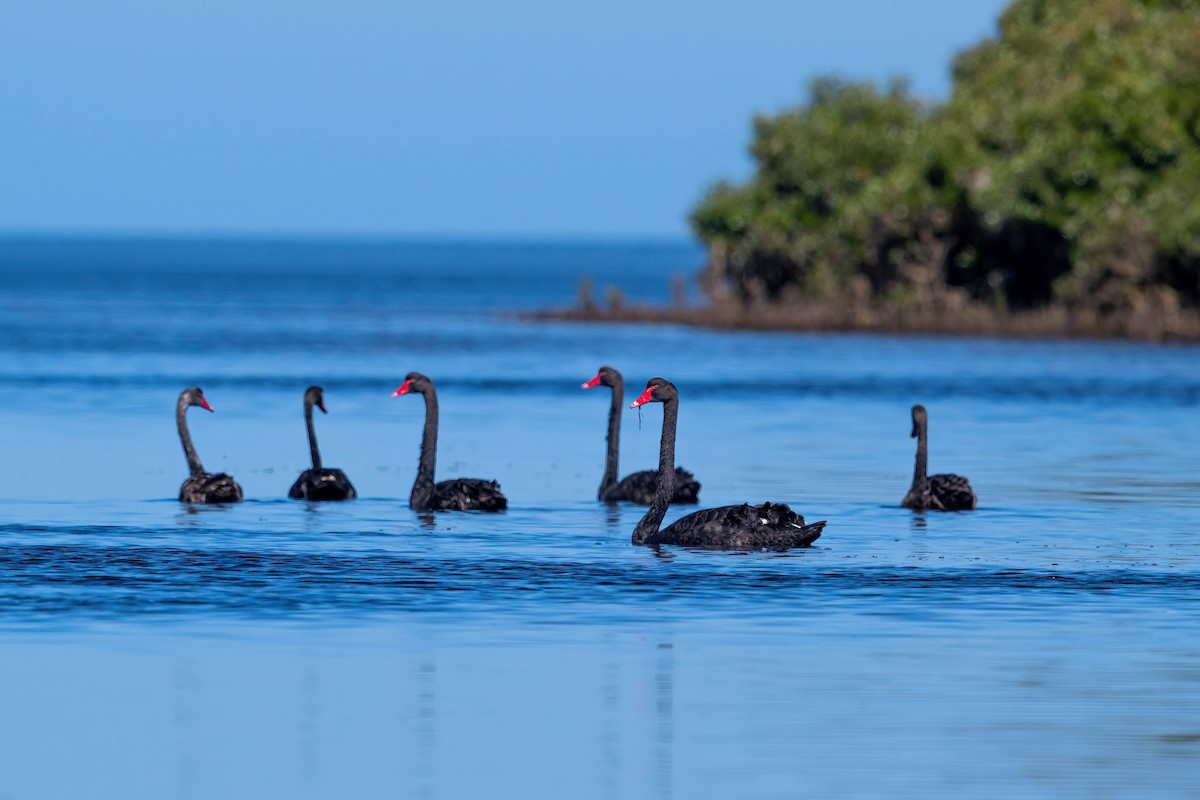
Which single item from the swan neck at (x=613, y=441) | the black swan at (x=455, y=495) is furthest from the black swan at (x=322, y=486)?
the swan neck at (x=613, y=441)

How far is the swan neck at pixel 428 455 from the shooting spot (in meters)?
24.9

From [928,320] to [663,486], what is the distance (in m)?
52.0

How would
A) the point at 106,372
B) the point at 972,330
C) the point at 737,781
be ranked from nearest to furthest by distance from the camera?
the point at 737,781
the point at 106,372
the point at 972,330

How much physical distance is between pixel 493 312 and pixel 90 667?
92.8 meters

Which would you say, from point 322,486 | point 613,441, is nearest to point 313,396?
point 322,486

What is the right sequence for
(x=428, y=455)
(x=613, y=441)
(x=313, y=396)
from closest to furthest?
(x=428, y=455), (x=613, y=441), (x=313, y=396)

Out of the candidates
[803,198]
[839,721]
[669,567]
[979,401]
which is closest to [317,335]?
[803,198]

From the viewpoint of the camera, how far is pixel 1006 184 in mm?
69250

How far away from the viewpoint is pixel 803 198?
83.6 meters

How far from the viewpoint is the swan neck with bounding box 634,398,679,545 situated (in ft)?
69.3

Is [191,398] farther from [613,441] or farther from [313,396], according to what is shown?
[613,441]

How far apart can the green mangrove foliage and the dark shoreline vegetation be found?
0.24 ft

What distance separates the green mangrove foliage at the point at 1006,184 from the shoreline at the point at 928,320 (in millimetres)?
818

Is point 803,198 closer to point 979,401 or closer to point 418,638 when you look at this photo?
point 979,401
